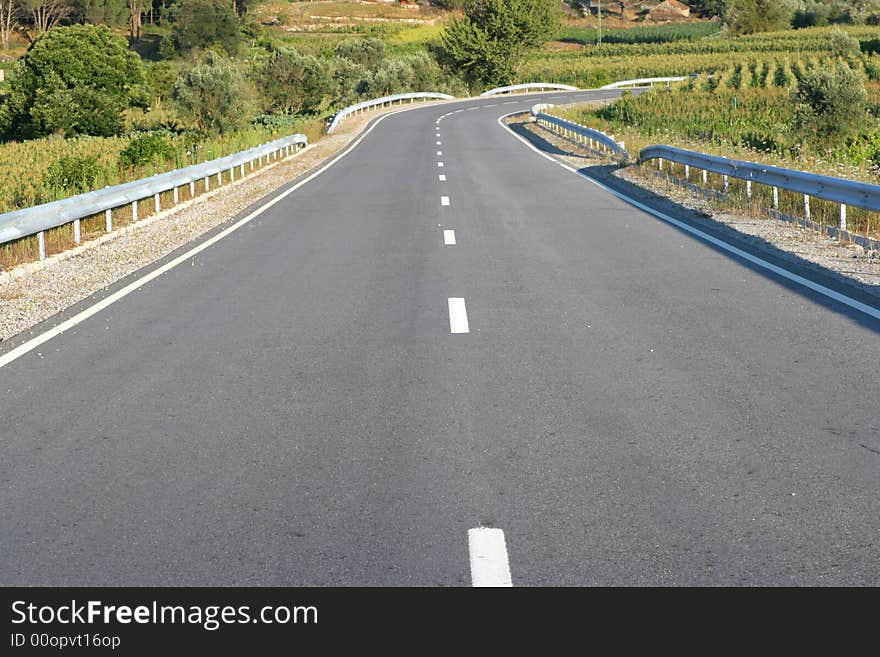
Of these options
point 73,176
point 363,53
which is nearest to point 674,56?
point 363,53

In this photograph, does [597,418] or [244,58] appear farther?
[244,58]

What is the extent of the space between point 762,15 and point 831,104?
114 meters

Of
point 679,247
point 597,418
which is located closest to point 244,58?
point 679,247

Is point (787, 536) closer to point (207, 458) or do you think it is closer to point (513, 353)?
point (207, 458)

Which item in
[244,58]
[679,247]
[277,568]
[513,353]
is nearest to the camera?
[277,568]

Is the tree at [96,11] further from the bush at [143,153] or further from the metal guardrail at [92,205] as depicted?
the metal guardrail at [92,205]

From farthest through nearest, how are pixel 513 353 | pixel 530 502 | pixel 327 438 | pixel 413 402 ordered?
pixel 513 353 → pixel 413 402 → pixel 327 438 → pixel 530 502

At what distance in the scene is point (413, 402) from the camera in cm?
779

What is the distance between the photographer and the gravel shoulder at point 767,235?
1290 cm

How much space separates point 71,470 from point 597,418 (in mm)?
3222

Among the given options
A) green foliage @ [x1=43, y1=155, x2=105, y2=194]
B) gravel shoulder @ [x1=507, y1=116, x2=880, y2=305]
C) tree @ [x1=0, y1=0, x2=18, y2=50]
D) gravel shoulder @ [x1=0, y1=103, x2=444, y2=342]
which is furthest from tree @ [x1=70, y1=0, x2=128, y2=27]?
gravel shoulder @ [x1=507, y1=116, x2=880, y2=305]

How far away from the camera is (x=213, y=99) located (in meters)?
56.7

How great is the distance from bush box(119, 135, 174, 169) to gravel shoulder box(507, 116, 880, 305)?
37.8 feet

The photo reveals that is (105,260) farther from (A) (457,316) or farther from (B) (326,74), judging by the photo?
(B) (326,74)
